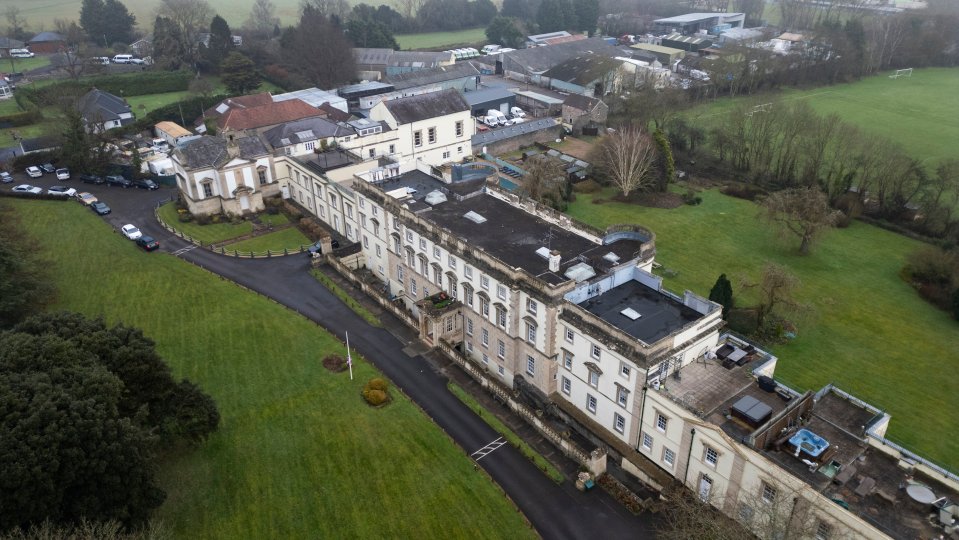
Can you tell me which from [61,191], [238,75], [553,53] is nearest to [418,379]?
[61,191]

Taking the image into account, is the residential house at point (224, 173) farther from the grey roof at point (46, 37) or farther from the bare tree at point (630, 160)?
the grey roof at point (46, 37)

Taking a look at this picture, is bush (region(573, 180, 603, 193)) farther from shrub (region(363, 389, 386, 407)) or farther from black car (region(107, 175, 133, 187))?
black car (region(107, 175, 133, 187))

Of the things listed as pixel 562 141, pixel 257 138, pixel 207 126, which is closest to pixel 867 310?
pixel 562 141

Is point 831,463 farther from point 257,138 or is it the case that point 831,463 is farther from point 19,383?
point 257,138

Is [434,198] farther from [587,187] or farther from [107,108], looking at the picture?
[107,108]

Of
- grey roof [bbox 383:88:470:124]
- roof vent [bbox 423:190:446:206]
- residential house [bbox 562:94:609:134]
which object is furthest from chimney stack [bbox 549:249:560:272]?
residential house [bbox 562:94:609:134]
